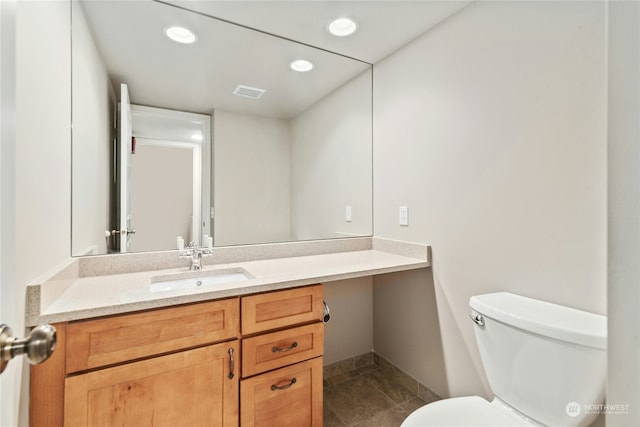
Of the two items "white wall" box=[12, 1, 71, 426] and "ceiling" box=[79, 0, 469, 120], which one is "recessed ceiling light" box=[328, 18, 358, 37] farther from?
"white wall" box=[12, 1, 71, 426]

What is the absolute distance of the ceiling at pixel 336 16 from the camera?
1525 mm

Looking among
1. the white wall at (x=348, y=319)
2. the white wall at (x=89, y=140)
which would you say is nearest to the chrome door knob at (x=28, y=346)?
the white wall at (x=89, y=140)

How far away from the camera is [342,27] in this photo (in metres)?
1.75

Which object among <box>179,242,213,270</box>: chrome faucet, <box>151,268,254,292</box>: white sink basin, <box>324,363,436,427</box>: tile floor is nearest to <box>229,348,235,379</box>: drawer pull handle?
<box>151,268,254,292</box>: white sink basin

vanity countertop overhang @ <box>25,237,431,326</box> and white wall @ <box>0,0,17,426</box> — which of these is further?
vanity countertop overhang @ <box>25,237,431,326</box>

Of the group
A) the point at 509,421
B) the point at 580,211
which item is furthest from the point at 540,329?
the point at 580,211

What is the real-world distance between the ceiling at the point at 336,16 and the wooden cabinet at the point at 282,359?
141 cm

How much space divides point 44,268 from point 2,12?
0.86 meters

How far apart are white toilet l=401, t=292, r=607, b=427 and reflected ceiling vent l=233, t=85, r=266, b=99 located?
172cm

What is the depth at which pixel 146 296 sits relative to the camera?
109 centimetres

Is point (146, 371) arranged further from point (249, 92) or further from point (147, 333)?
point (249, 92)

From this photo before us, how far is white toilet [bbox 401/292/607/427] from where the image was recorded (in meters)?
0.93

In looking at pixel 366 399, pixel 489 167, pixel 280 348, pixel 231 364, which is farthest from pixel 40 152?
pixel 366 399

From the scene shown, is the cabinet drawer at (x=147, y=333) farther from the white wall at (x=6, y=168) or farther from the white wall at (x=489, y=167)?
the white wall at (x=489, y=167)
